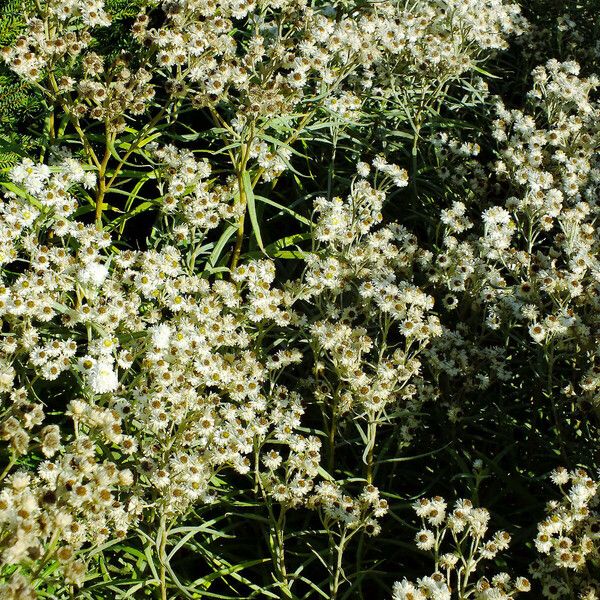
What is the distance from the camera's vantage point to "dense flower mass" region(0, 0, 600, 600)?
261 cm

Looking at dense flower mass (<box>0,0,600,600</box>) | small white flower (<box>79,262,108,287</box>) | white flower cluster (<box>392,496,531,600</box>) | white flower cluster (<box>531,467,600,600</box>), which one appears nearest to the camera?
white flower cluster (<box>392,496,531,600</box>)

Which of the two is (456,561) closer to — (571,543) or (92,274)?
(571,543)

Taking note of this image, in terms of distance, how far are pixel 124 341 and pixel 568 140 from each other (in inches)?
89.2

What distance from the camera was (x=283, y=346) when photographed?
3.45 metres

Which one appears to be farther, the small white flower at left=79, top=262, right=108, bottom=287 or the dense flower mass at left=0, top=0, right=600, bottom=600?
the small white flower at left=79, top=262, right=108, bottom=287

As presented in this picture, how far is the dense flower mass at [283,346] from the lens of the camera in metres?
2.61

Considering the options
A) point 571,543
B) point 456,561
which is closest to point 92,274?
point 456,561

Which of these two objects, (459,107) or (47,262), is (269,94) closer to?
(47,262)

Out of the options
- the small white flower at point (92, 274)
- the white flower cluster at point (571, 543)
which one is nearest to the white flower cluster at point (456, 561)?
the white flower cluster at point (571, 543)

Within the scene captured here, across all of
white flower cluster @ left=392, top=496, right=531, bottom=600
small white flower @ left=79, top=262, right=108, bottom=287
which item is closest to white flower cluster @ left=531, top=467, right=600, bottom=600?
white flower cluster @ left=392, top=496, right=531, bottom=600

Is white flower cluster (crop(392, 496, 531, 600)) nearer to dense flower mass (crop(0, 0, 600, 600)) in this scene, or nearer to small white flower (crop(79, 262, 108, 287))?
dense flower mass (crop(0, 0, 600, 600))

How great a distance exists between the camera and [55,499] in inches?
81.2

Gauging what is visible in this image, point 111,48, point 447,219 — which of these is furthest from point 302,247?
point 111,48

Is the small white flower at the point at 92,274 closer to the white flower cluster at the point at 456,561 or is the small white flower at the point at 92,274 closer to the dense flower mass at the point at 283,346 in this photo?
the dense flower mass at the point at 283,346
